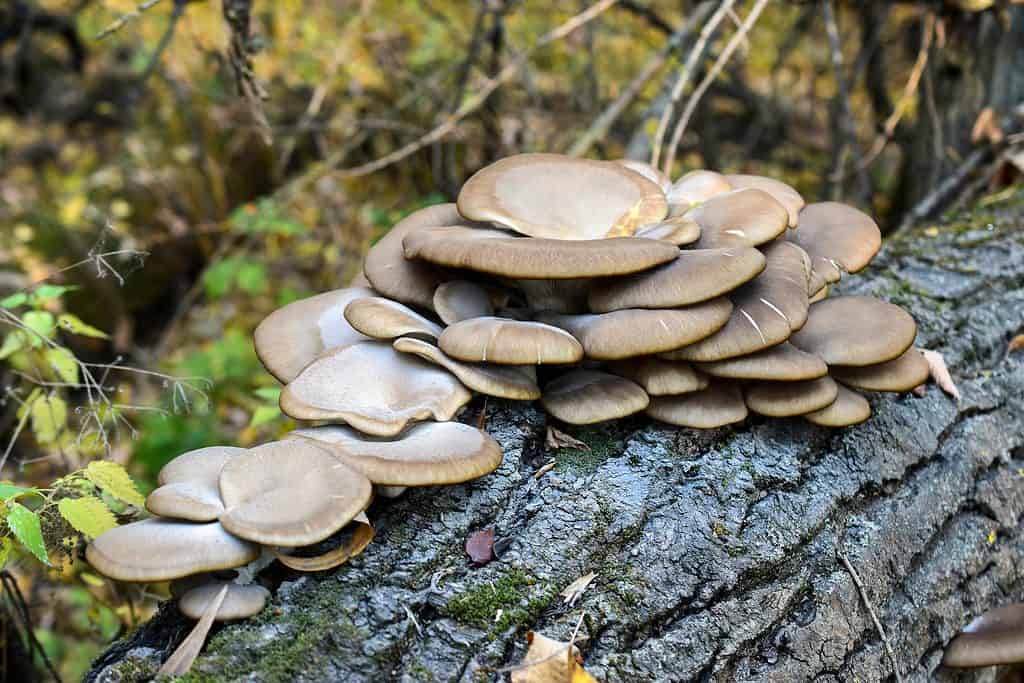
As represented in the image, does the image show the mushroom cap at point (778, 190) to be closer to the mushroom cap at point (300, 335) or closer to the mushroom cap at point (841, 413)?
the mushroom cap at point (841, 413)

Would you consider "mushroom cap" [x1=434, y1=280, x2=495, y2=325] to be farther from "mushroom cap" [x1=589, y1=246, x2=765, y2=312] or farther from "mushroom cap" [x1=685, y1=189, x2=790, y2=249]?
"mushroom cap" [x1=685, y1=189, x2=790, y2=249]

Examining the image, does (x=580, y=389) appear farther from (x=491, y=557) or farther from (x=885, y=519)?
(x=885, y=519)

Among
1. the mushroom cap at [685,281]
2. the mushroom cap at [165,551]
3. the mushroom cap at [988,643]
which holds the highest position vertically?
the mushroom cap at [685,281]

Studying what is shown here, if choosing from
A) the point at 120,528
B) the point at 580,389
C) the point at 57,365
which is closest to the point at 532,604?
the point at 580,389

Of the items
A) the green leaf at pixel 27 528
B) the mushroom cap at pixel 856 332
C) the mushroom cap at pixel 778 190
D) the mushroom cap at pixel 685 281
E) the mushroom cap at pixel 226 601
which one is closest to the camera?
the mushroom cap at pixel 226 601

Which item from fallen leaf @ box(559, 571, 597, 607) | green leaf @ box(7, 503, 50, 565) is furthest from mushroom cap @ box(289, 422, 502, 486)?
green leaf @ box(7, 503, 50, 565)

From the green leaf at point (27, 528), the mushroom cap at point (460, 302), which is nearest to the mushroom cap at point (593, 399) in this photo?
the mushroom cap at point (460, 302)

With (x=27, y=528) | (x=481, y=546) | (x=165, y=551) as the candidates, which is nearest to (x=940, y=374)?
Result: (x=481, y=546)

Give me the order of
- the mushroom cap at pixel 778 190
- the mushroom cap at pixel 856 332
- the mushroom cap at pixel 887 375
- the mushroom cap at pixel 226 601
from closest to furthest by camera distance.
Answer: the mushroom cap at pixel 226 601
the mushroom cap at pixel 856 332
the mushroom cap at pixel 887 375
the mushroom cap at pixel 778 190
